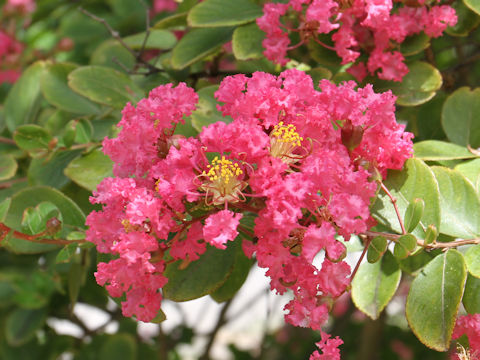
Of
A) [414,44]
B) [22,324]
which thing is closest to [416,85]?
[414,44]

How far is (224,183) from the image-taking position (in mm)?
788

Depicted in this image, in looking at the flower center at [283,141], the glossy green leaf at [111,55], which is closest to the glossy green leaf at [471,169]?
the flower center at [283,141]

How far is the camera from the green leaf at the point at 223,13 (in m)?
1.14

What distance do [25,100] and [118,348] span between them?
86 centimetres

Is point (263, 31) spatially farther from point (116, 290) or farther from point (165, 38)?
point (116, 290)

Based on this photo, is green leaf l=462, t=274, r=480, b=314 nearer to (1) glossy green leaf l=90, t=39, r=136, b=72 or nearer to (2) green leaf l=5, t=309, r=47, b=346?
(1) glossy green leaf l=90, t=39, r=136, b=72

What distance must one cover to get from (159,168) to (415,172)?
1.24 feet

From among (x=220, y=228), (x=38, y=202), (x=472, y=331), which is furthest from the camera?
(x=38, y=202)

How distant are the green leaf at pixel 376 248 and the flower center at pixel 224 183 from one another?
200mm

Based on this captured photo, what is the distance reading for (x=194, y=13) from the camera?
3.81ft

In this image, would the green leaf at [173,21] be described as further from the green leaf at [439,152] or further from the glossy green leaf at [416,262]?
the glossy green leaf at [416,262]

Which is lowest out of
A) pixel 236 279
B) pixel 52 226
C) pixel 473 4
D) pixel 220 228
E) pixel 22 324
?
pixel 22 324

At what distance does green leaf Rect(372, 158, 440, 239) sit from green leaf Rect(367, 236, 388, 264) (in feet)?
0.20

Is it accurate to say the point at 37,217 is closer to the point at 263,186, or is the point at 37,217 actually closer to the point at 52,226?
the point at 52,226
